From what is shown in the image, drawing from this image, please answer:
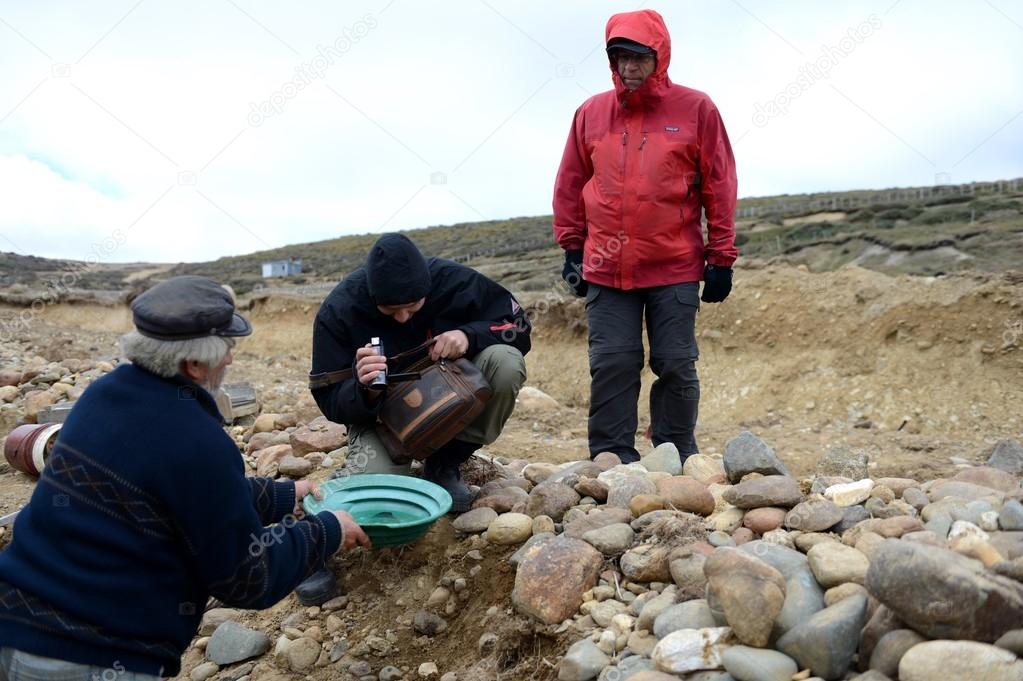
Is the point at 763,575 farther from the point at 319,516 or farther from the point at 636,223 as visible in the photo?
the point at 636,223

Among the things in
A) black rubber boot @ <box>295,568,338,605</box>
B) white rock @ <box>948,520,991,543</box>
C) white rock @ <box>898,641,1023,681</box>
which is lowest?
white rock @ <box>898,641,1023,681</box>

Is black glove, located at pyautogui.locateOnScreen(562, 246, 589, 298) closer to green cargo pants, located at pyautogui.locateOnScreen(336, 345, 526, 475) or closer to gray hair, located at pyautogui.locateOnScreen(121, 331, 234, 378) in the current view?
green cargo pants, located at pyautogui.locateOnScreen(336, 345, 526, 475)

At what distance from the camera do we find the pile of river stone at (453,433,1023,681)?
186 cm

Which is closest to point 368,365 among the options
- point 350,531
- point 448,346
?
point 448,346

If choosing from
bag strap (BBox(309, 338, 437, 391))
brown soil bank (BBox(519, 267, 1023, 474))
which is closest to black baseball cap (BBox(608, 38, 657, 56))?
bag strap (BBox(309, 338, 437, 391))

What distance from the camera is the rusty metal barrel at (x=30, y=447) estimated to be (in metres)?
4.80

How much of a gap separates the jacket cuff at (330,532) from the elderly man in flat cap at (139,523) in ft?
0.83

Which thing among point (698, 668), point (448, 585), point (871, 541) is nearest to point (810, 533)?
point (871, 541)

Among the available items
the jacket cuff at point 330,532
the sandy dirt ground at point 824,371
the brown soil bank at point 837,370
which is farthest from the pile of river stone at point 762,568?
the brown soil bank at point 837,370

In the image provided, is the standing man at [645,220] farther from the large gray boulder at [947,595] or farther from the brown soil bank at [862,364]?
the brown soil bank at [862,364]

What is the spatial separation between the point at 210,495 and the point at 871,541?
1861 mm

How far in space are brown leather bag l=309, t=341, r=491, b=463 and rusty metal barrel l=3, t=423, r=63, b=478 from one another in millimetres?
2561

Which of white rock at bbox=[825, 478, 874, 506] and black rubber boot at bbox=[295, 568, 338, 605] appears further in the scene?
black rubber boot at bbox=[295, 568, 338, 605]

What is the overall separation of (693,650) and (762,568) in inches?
11.4
